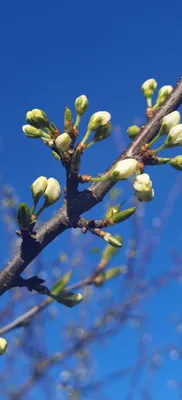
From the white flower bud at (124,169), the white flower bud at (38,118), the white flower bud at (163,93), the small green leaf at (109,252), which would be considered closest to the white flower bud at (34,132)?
the white flower bud at (38,118)

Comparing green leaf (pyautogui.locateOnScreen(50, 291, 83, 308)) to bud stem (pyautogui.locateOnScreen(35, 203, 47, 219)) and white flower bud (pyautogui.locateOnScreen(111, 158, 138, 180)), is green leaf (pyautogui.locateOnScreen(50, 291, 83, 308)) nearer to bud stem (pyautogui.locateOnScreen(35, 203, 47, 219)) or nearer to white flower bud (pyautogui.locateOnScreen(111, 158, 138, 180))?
bud stem (pyautogui.locateOnScreen(35, 203, 47, 219))

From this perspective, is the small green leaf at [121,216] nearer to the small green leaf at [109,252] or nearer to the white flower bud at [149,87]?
the white flower bud at [149,87]

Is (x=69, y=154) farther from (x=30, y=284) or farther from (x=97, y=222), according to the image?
(x=30, y=284)

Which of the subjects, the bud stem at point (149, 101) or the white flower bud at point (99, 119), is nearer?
the white flower bud at point (99, 119)

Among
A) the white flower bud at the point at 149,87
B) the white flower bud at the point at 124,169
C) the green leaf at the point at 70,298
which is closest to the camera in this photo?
the white flower bud at the point at 124,169

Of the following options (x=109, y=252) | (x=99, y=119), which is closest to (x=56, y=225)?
(x=99, y=119)

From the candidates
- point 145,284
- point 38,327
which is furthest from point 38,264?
point 145,284
